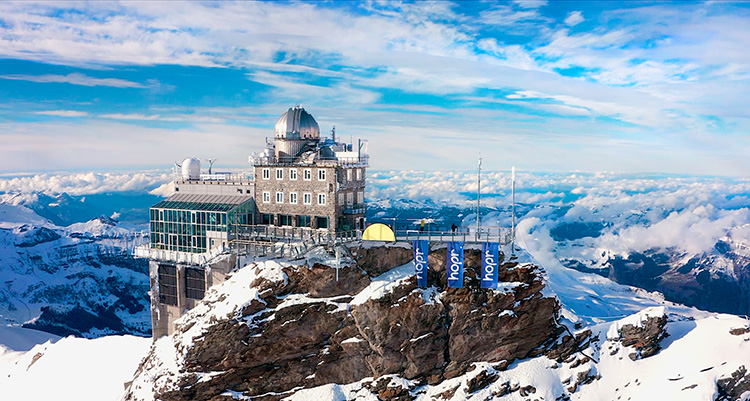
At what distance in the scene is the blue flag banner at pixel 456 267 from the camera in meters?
63.3

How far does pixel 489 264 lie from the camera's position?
208ft

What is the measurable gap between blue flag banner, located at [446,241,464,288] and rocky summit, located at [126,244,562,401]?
4.56 ft

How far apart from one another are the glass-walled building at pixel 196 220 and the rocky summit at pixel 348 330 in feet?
35.3

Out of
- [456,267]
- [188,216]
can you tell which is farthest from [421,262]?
[188,216]

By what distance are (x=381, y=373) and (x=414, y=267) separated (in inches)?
486

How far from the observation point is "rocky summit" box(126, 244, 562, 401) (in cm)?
6241

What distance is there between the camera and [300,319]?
63.4m

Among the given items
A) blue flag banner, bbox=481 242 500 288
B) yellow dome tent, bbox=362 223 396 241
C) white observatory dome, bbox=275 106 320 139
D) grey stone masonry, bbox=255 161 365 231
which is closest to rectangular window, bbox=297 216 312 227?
grey stone masonry, bbox=255 161 365 231

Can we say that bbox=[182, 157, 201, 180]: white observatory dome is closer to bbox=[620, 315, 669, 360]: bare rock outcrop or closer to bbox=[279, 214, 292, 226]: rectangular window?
bbox=[279, 214, 292, 226]: rectangular window

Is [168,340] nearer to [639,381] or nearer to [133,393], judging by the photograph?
[133,393]

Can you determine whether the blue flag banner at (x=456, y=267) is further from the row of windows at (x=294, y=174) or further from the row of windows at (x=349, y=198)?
the row of windows at (x=294, y=174)

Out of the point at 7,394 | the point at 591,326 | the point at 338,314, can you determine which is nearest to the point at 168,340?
the point at 338,314

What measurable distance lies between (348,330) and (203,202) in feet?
91.0

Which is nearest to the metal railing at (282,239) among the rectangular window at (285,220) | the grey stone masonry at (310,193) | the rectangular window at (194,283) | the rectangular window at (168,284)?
the rectangular window at (285,220)
